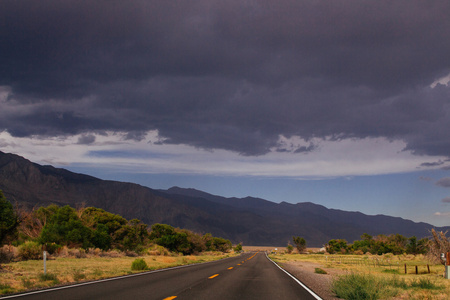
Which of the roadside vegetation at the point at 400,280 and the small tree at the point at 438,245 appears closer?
the roadside vegetation at the point at 400,280

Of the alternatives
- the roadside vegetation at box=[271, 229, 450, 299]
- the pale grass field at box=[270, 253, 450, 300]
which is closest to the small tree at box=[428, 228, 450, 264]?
the roadside vegetation at box=[271, 229, 450, 299]

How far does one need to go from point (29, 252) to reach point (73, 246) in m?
9.87

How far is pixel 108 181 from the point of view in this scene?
199 metres

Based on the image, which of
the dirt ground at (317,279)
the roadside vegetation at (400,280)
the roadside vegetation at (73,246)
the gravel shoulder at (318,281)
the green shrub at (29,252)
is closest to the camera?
the roadside vegetation at (400,280)

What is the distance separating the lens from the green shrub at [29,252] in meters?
27.5

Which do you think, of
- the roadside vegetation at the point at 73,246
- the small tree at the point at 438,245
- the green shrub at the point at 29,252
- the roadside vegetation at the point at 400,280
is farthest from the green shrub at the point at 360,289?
the green shrub at the point at 29,252

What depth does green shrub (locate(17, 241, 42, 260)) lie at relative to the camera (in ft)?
90.1

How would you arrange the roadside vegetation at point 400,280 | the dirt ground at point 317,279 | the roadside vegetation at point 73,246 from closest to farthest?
the roadside vegetation at point 400,280
the dirt ground at point 317,279
the roadside vegetation at point 73,246

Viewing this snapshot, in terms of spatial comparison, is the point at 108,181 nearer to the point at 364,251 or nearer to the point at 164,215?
the point at 164,215

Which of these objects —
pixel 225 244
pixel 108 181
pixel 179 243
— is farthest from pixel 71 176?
pixel 179 243

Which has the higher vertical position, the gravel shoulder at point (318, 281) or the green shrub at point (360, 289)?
the green shrub at point (360, 289)

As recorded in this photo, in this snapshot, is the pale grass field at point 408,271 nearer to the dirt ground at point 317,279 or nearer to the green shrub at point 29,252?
the dirt ground at point 317,279

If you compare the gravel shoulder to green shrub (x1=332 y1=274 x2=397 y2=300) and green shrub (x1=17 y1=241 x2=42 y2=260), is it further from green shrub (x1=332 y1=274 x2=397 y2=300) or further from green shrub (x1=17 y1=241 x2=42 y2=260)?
green shrub (x1=17 y1=241 x2=42 y2=260)

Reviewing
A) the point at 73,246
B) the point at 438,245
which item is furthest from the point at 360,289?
the point at 73,246
